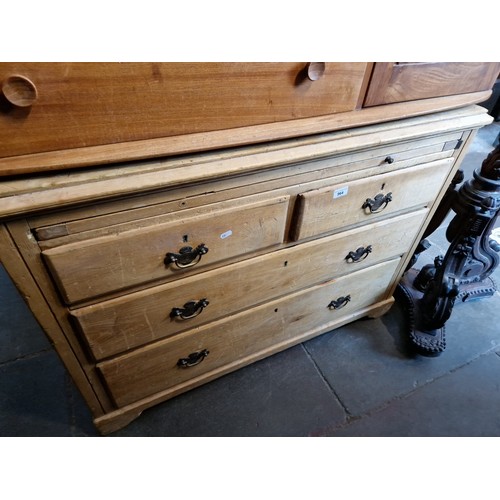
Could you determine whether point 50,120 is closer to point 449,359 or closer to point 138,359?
point 138,359

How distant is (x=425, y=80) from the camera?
0.93 m

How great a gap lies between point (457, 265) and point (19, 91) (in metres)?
1.72

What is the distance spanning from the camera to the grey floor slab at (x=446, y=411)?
4.38 ft

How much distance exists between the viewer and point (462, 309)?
179 centimetres

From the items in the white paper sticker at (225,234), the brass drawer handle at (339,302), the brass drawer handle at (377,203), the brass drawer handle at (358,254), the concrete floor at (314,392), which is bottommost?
the concrete floor at (314,392)

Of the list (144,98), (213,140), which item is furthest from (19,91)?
(213,140)

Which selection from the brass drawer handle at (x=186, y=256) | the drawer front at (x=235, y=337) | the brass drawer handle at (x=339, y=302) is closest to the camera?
the brass drawer handle at (x=186, y=256)

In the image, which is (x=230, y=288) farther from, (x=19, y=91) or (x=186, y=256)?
(x=19, y=91)

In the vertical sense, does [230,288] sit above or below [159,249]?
below

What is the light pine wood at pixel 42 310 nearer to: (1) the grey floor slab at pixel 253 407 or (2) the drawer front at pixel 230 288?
(2) the drawer front at pixel 230 288

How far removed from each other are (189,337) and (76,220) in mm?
560

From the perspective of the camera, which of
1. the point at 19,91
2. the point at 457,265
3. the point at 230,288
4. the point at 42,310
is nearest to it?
the point at 19,91

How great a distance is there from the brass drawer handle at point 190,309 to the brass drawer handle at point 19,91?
1.99 ft

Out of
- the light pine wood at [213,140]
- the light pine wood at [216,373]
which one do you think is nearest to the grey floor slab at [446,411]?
the light pine wood at [216,373]
